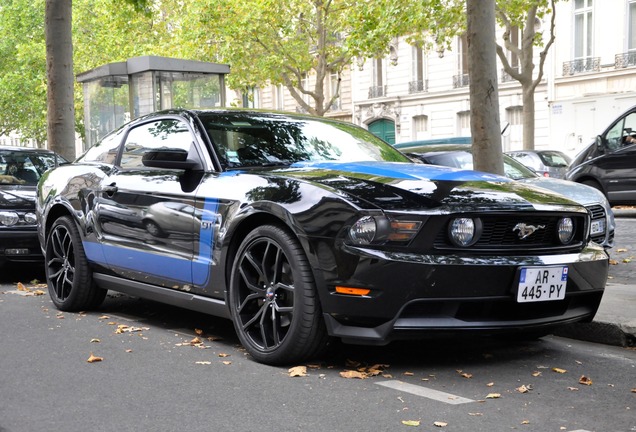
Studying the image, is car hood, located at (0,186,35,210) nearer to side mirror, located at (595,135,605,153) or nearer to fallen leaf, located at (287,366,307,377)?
fallen leaf, located at (287,366,307,377)

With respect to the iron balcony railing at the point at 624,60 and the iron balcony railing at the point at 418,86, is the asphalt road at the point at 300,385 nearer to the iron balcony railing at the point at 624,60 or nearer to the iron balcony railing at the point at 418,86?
the iron balcony railing at the point at 624,60

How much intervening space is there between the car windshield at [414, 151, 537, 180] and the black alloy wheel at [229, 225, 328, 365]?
6321 mm

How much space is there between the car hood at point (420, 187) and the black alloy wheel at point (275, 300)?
1.41 feet

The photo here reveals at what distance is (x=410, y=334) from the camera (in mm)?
5074

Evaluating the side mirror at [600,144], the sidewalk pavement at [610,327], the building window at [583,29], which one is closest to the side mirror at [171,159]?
the sidewalk pavement at [610,327]

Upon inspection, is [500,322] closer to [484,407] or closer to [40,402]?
[484,407]

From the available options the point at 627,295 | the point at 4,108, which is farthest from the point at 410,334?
the point at 4,108

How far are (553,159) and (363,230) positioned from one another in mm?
18274

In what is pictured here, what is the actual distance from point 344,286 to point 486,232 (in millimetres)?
811

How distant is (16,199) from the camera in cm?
1034

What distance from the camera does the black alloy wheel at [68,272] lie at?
7594 millimetres

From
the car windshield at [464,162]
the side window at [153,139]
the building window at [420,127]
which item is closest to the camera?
the side window at [153,139]

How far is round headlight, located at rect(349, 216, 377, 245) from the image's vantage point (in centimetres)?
503

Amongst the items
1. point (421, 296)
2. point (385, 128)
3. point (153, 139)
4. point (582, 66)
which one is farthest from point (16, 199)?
point (385, 128)
